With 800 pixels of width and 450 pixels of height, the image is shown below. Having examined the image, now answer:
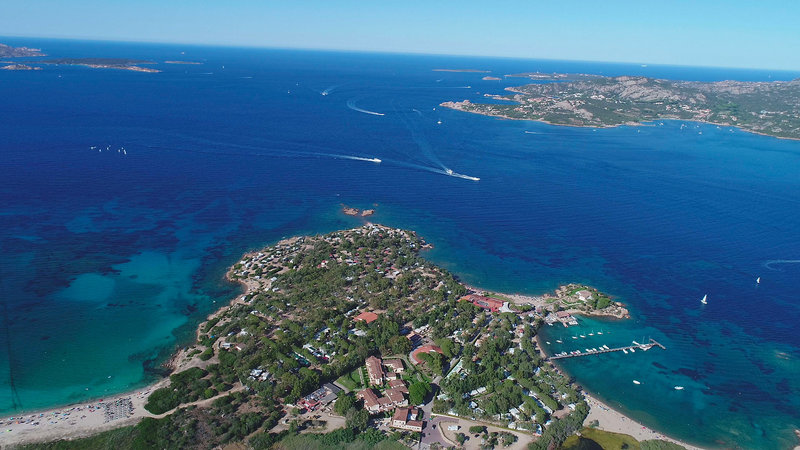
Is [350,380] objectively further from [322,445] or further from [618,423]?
[618,423]

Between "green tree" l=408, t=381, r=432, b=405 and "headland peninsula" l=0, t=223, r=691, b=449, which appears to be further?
"green tree" l=408, t=381, r=432, b=405

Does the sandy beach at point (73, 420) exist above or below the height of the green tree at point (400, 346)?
below

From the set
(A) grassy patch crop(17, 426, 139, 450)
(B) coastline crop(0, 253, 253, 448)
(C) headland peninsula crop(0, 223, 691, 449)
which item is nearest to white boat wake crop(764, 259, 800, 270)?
(C) headland peninsula crop(0, 223, 691, 449)

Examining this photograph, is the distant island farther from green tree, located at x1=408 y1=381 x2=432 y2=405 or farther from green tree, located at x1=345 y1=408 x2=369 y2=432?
green tree, located at x1=345 y1=408 x2=369 y2=432

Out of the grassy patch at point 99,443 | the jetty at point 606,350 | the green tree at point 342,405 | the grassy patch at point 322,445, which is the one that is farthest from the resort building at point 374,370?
the grassy patch at point 99,443

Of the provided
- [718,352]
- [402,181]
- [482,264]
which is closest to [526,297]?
[482,264]

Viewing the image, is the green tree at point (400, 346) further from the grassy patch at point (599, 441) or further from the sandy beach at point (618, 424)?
the sandy beach at point (618, 424)
